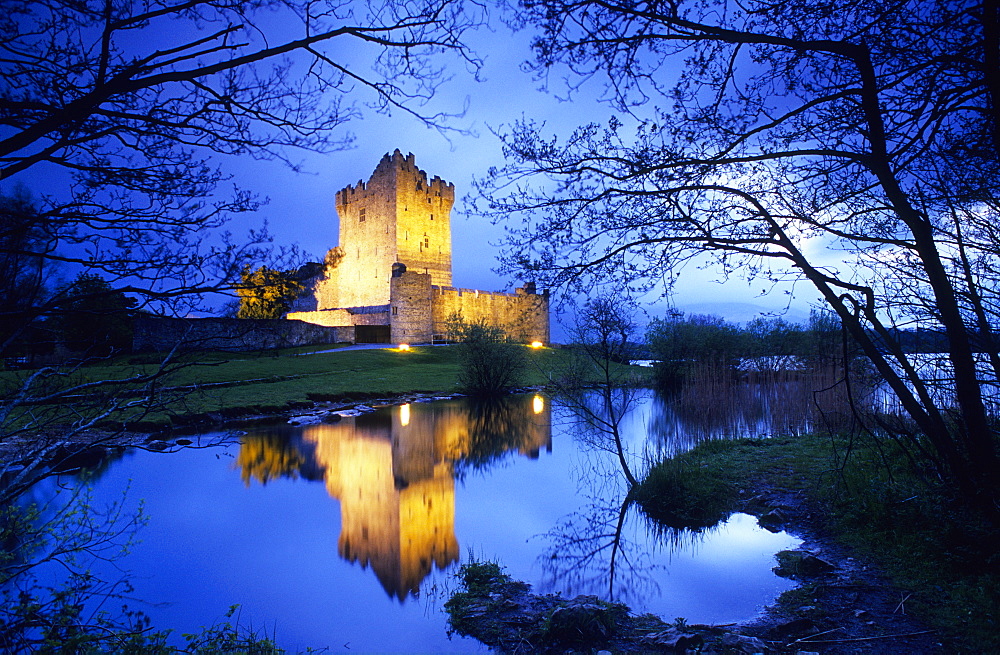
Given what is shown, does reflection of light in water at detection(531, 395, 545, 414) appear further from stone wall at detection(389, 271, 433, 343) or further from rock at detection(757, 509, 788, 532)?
stone wall at detection(389, 271, 433, 343)

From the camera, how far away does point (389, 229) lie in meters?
42.0

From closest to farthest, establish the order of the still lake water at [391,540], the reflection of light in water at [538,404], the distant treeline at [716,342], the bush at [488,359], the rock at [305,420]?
the still lake water at [391,540] < the rock at [305,420] < the reflection of light in water at [538,404] < the bush at [488,359] < the distant treeline at [716,342]

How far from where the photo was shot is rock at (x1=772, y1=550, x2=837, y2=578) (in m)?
4.33

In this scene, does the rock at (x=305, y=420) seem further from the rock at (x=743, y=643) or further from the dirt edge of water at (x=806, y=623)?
the rock at (x=743, y=643)

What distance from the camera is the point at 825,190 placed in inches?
166

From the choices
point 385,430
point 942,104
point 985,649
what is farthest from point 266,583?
point 385,430

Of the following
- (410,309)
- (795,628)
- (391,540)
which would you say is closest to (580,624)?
(795,628)

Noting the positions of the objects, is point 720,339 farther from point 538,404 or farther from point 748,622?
point 748,622

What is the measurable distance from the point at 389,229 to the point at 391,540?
124 feet

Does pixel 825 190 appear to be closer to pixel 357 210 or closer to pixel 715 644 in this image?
pixel 715 644

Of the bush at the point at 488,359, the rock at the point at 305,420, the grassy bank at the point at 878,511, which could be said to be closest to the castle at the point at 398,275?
the bush at the point at 488,359

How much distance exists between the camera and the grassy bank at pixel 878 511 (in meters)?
3.30

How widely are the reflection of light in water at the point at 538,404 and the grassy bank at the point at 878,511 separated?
28.8 ft

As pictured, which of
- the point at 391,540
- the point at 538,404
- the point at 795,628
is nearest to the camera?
the point at 795,628
